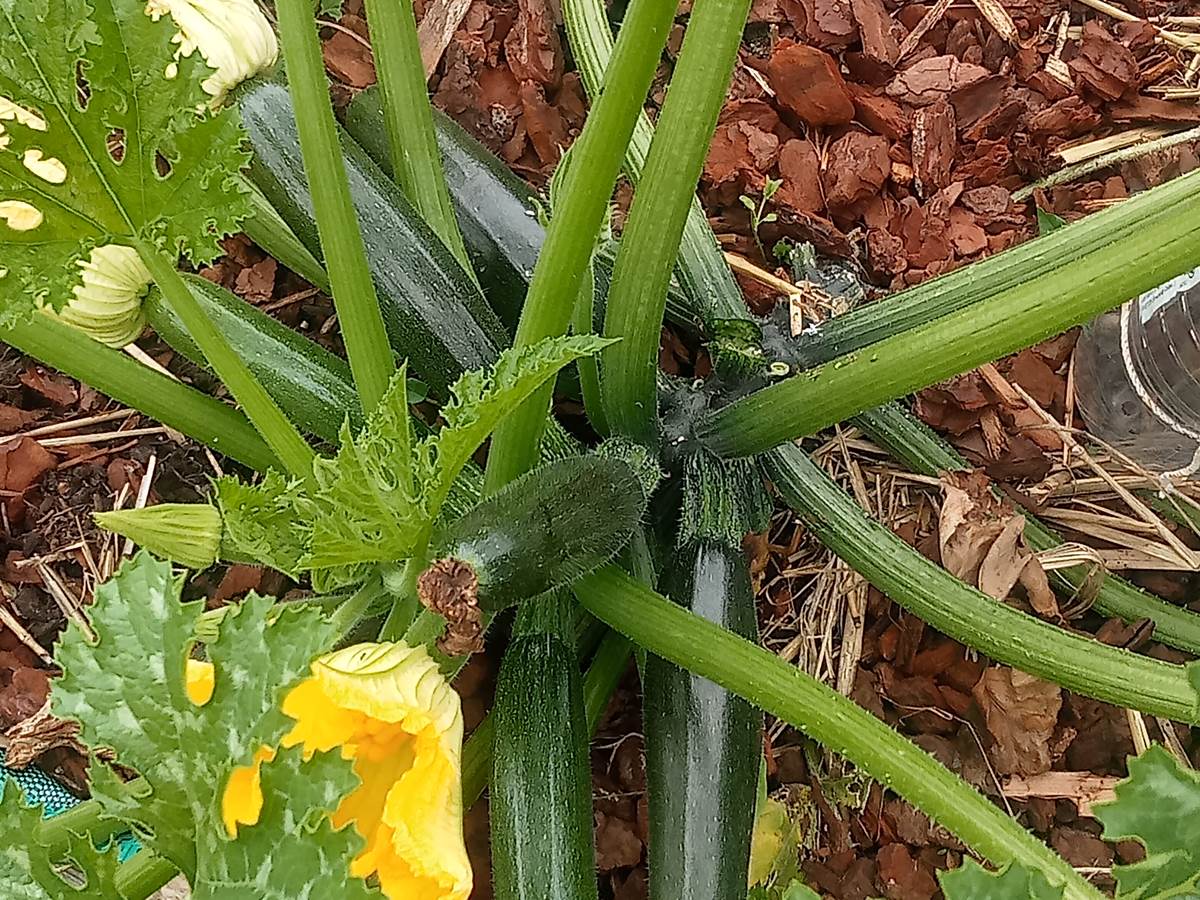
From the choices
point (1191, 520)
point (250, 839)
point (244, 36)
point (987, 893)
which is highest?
point (244, 36)

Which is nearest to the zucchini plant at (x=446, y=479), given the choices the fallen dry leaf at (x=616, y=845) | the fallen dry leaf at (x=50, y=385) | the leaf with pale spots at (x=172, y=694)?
the leaf with pale spots at (x=172, y=694)

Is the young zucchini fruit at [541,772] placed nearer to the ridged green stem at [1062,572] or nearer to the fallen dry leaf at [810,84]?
the ridged green stem at [1062,572]

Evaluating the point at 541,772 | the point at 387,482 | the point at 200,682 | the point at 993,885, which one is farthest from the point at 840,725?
the point at 200,682

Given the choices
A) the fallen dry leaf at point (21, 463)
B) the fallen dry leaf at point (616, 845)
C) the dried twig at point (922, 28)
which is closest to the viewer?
the fallen dry leaf at point (616, 845)

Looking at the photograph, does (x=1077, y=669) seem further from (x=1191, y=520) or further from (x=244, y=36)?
(x=244, y=36)

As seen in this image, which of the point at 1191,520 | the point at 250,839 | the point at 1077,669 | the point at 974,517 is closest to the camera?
the point at 250,839

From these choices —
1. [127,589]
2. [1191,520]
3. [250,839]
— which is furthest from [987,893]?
[1191,520]

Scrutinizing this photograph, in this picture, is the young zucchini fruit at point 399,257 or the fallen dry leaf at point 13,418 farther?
the fallen dry leaf at point 13,418
